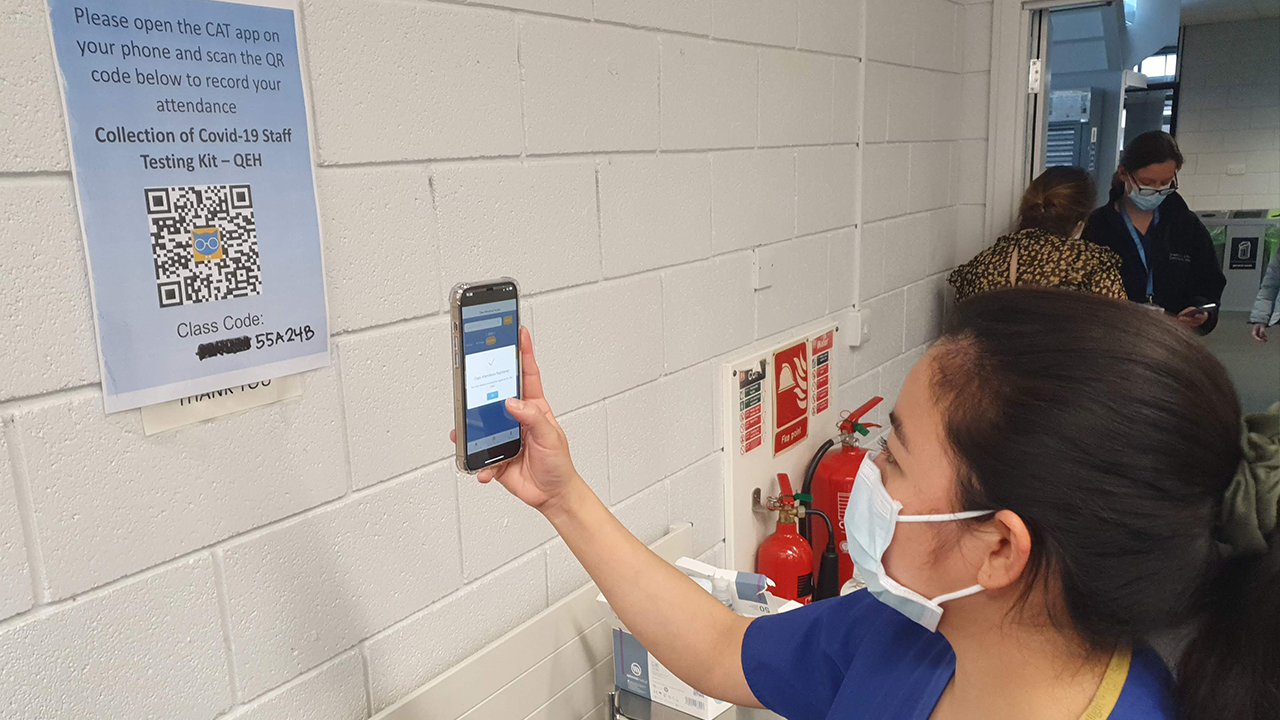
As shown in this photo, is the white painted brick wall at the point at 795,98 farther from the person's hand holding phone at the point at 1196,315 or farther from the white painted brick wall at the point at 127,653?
the person's hand holding phone at the point at 1196,315

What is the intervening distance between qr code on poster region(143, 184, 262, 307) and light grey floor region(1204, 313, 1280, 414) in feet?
16.4

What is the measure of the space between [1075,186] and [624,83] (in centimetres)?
208

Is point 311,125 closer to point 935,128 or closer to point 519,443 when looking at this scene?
point 519,443

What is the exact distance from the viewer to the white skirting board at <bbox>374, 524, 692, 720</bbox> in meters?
1.27

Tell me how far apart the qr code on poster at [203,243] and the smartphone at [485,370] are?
0.81ft

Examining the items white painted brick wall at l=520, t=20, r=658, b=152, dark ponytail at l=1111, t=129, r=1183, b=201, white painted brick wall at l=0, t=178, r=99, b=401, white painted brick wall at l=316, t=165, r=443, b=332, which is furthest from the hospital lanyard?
white painted brick wall at l=0, t=178, r=99, b=401

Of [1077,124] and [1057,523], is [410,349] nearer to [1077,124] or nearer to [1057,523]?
[1057,523]

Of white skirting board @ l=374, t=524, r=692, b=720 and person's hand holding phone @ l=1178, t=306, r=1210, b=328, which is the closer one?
white skirting board @ l=374, t=524, r=692, b=720

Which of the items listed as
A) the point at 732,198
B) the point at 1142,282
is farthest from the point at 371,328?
the point at 1142,282

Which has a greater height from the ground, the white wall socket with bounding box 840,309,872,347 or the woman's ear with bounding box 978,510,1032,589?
the woman's ear with bounding box 978,510,1032,589

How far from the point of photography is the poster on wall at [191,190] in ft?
2.82

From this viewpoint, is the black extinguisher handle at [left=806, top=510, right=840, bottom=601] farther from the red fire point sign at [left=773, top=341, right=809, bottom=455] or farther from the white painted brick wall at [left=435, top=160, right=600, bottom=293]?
the white painted brick wall at [left=435, top=160, right=600, bottom=293]

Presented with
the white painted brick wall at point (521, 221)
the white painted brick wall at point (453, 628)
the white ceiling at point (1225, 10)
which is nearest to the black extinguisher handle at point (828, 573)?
the white painted brick wall at point (453, 628)

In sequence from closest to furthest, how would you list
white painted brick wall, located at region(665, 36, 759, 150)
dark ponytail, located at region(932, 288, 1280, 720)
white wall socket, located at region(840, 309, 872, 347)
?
dark ponytail, located at region(932, 288, 1280, 720), white painted brick wall, located at region(665, 36, 759, 150), white wall socket, located at region(840, 309, 872, 347)
